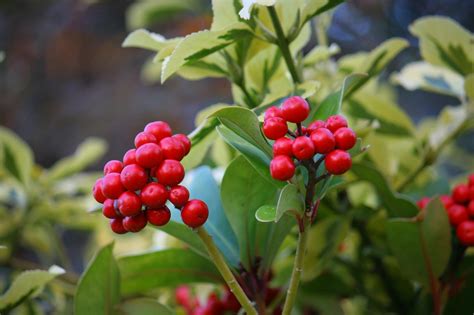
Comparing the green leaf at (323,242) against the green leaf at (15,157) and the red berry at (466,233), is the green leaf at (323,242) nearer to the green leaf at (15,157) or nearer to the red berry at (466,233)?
the red berry at (466,233)

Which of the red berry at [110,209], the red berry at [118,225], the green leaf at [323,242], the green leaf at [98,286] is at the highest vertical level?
the red berry at [110,209]

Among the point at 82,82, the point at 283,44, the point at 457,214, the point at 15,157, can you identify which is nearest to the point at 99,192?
the point at 283,44

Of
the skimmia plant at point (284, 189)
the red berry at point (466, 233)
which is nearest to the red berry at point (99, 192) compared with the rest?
the skimmia plant at point (284, 189)

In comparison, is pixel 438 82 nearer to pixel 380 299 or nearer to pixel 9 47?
pixel 380 299

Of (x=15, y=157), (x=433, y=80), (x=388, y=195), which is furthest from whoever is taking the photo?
(x=15, y=157)

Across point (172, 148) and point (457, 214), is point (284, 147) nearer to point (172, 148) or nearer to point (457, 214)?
point (172, 148)

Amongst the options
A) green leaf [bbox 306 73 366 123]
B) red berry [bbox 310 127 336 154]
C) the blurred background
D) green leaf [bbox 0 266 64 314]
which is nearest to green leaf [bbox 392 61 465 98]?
green leaf [bbox 306 73 366 123]

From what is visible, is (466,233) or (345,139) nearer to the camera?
(345,139)
